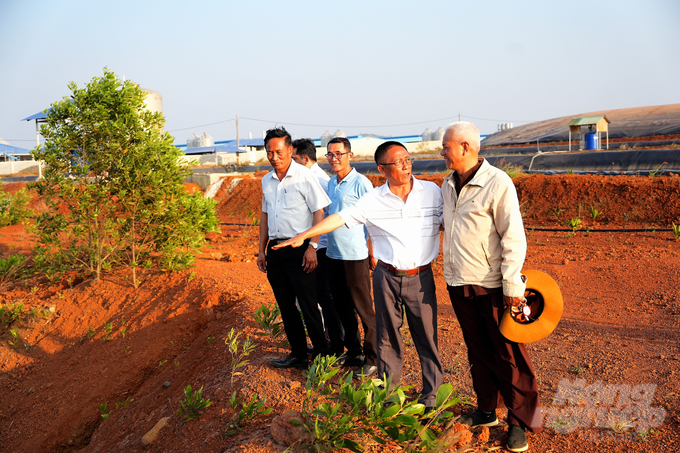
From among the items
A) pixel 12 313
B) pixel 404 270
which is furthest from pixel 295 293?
pixel 12 313

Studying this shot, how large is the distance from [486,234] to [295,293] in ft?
5.30

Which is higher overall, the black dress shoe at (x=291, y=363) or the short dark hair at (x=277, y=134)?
the short dark hair at (x=277, y=134)

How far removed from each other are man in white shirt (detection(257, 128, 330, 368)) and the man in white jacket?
1.16 meters

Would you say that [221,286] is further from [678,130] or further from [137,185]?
[678,130]

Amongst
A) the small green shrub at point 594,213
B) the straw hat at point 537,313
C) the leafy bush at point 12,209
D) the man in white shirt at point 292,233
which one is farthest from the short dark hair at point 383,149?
the leafy bush at point 12,209

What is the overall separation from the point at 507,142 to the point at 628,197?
1878 cm

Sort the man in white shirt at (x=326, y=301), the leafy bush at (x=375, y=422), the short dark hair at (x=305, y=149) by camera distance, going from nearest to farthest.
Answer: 1. the leafy bush at (x=375, y=422)
2. the man in white shirt at (x=326, y=301)
3. the short dark hair at (x=305, y=149)

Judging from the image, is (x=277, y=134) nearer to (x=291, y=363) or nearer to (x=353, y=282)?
(x=353, y=282)

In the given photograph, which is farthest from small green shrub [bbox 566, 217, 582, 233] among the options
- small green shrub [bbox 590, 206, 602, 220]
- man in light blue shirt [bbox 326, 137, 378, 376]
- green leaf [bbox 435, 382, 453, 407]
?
green leaf [bbox 435, 382, 453, 407]

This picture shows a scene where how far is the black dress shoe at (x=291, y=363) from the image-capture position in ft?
12.7

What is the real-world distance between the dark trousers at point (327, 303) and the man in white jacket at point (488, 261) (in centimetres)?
134

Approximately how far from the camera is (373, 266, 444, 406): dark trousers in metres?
3.06

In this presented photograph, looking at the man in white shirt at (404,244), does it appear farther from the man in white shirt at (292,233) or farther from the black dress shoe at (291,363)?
Answer: the black dress shoe at (291,363)

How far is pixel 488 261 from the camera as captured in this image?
2824 mm
